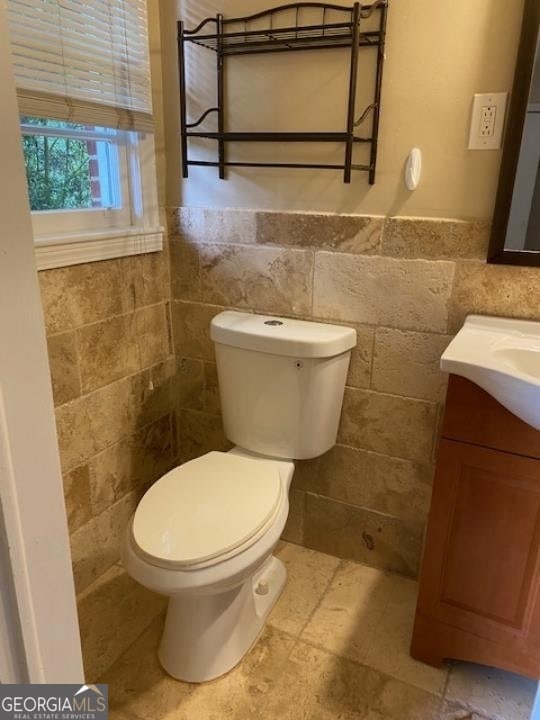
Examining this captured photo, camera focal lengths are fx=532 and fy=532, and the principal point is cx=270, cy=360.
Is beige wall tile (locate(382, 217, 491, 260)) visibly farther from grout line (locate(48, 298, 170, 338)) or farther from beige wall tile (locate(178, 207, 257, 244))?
grout line (locate(48, 298, 170, 338))

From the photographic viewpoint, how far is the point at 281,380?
1618 millimetres

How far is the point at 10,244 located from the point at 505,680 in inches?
64.5

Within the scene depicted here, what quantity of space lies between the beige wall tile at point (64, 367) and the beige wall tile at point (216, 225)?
0.56m

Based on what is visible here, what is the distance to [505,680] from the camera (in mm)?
1463

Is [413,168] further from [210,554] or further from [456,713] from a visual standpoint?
[456,713]

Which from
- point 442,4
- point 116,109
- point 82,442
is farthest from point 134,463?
point 442,4

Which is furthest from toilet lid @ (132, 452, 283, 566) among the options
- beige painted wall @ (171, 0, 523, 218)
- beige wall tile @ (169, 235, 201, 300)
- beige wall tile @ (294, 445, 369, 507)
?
beige painted wall @ (171, 0, 523, 218)

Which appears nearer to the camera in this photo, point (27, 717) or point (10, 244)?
point (10, 244)

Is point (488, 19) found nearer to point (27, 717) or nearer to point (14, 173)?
point (14, 173)

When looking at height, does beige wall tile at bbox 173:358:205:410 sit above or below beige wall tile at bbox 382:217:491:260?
below

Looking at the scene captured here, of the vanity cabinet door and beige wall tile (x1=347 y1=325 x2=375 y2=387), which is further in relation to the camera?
beige wall tile (x1=347 y1=325 x2=375 y2=387)

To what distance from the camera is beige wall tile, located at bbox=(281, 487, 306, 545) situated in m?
1.94

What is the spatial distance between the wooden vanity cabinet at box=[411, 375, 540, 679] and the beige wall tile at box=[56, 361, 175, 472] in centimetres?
103

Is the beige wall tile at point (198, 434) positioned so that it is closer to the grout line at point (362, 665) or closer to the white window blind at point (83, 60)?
the grout line at point (362, 665)
